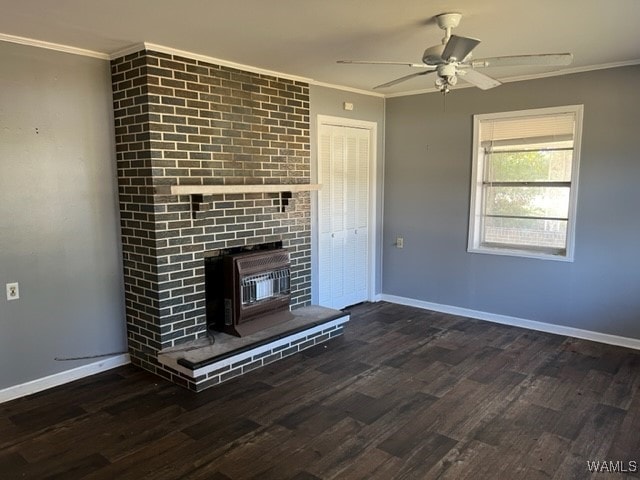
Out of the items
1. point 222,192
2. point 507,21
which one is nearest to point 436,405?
point 222,192

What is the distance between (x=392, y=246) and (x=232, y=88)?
2.62 meters

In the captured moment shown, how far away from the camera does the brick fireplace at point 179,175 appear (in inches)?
131

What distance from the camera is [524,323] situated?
460 centimetres

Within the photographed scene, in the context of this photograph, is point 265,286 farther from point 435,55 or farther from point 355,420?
point 435,55

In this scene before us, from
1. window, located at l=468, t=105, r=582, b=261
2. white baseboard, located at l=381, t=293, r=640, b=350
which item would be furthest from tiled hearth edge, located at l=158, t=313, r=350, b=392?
window, located at l=468, t=105, r=582, b=261

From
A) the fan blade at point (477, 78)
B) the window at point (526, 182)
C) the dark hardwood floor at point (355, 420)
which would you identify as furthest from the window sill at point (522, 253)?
the fan blade at point (477, 78)

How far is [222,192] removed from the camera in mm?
3488

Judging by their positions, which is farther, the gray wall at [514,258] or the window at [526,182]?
the window at [526,182]

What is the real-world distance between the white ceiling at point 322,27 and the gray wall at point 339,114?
901mm

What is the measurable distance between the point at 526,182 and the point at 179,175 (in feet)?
10.4

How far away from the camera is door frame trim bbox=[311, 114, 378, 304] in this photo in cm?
468

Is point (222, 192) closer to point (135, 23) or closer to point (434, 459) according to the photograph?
point (135, 23)

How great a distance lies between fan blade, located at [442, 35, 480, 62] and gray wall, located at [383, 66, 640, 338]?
2233 millimetres

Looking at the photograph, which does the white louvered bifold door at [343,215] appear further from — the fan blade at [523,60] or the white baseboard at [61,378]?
the fan blade at [523,60]
